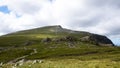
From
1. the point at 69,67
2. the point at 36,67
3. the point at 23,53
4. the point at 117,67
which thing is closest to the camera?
the point at 117,67

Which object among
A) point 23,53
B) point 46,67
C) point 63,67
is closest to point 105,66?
point 63,67

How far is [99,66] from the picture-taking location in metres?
29.8

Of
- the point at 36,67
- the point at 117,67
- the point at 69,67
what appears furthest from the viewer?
the point at 36,67

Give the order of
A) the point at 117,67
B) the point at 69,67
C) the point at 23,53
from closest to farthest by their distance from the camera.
A: 1. the point at 117,67
2. the point at 69,67
3. the point at 23,53

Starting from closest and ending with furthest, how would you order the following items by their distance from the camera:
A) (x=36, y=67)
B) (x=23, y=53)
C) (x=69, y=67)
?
1. (x=69, y=67)
2. (x=36, y=67)
3. (x=23, y=53)

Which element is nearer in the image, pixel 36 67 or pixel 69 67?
pixel 69 67

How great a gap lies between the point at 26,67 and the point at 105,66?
37.1ft

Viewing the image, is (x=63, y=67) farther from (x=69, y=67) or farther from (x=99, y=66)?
(x=99, y=66)

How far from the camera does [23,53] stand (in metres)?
192

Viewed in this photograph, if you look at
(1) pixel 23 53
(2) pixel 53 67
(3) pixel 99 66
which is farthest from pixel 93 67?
(1) pixel 23 53

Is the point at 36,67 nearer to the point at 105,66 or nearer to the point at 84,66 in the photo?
the point at 84,66

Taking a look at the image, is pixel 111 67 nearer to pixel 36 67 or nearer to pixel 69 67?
pixel 69 67

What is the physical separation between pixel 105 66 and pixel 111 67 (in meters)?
1.05

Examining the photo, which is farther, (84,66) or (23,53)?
(23,53)
